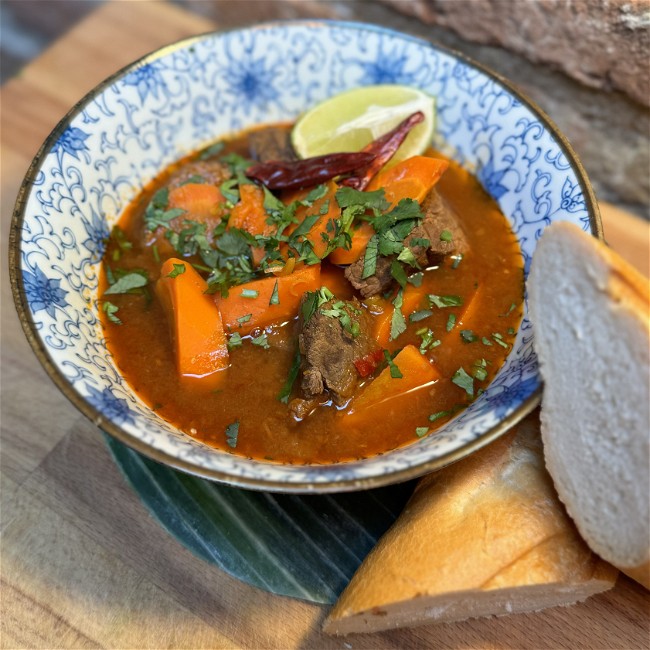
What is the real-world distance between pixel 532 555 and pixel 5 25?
591 centimetres

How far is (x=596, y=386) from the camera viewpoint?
6.74 feet

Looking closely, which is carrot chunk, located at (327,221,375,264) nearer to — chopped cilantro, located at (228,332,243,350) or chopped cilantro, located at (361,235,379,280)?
chopped cilantro, located at (361,235,379,280)

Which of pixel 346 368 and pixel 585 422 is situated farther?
pixel 346 368

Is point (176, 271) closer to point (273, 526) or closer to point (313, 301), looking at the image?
point (313, 301)

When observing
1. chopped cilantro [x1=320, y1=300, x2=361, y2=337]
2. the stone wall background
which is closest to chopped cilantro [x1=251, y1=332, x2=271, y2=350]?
chopped cilantro [x1=320, y1=300, x2=361, y2=337]

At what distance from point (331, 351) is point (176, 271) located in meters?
0.75

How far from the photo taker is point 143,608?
2453mm

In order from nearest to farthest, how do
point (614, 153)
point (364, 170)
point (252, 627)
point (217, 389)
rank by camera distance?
point (252, 627) → point (217, 389) → point (364, 170) → point (614, 153)

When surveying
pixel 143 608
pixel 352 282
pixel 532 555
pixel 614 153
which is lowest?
pixel 143 608

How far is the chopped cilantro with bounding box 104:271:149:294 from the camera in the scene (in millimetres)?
2839

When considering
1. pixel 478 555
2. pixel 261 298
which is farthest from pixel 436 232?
pixel 478 555

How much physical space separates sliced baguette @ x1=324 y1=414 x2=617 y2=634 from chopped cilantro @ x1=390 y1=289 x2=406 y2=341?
23.2 inches

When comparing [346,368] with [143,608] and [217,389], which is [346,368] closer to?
[217,389]

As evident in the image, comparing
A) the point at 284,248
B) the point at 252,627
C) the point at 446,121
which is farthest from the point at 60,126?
the point at 252,627
